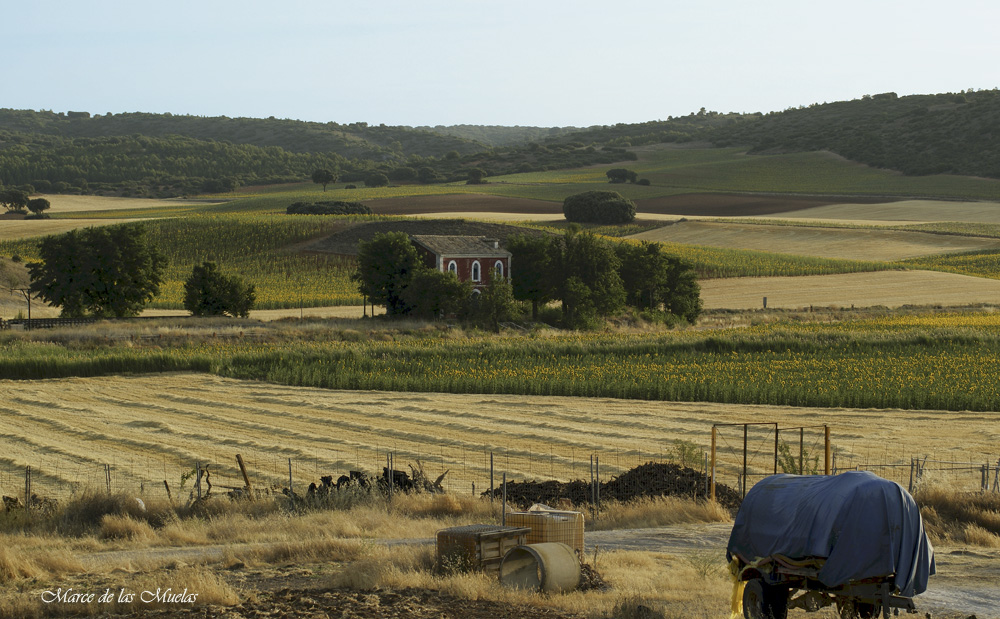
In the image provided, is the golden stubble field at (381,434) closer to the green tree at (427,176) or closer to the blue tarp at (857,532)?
the blue tarp at (857,532)

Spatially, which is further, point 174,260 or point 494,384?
point 174,260

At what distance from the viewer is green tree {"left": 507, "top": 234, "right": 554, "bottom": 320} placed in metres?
68.6

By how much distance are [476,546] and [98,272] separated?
5584 cm

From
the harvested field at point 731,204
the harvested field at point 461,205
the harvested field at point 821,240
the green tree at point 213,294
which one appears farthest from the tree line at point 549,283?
the harvested field at point 731,204

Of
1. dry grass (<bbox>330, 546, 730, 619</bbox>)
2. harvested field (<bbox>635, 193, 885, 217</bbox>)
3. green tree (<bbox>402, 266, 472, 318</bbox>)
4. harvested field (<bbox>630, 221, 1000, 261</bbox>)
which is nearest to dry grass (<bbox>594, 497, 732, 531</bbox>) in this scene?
dry grass (<bbox>330, 546, 730, 619</bbox>)

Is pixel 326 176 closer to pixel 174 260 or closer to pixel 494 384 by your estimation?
pixel 174 260

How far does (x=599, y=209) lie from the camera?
397ft

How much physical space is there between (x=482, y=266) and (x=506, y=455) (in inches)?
1706

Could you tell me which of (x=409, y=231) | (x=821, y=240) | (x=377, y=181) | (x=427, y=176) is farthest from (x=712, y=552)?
(x=427, y=176)

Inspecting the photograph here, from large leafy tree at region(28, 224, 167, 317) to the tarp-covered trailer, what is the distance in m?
58.0

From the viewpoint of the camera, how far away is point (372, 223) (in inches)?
4198

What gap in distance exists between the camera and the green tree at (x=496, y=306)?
6206 cm

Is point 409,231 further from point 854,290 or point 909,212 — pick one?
point 909,212

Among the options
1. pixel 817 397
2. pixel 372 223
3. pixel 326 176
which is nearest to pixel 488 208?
pixel 372 223
